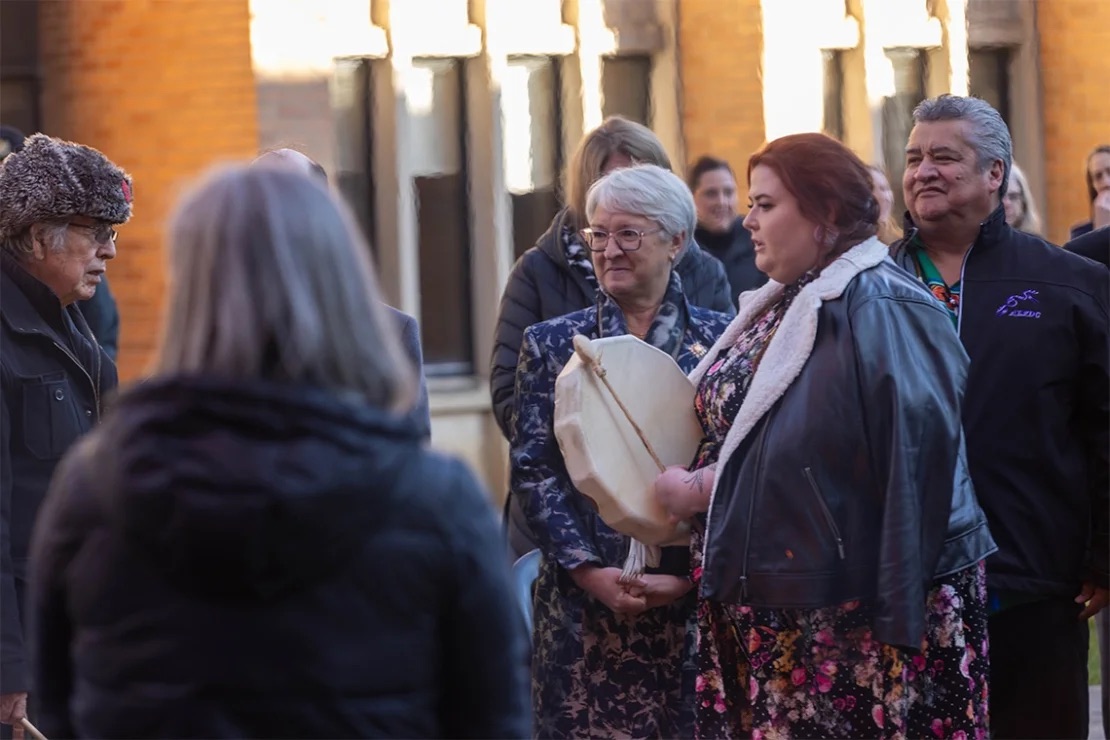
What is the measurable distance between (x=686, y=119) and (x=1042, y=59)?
133 inches

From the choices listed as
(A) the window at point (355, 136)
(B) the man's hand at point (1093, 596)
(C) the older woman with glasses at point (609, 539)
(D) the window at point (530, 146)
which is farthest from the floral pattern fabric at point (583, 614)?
(D) the window at point (530, 146)

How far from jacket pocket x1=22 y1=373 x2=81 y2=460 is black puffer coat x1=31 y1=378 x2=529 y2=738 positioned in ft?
6.48

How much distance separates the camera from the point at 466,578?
2.32m

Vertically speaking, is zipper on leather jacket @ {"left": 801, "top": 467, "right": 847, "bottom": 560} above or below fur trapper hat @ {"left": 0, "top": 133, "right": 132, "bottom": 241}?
below

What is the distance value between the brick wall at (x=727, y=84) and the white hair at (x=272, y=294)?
384 inches

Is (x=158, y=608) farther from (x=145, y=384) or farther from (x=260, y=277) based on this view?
(x=260, y=277)

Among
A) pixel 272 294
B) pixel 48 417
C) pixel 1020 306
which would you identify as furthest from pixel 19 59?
pixel 272 294

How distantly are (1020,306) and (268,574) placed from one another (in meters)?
2.92

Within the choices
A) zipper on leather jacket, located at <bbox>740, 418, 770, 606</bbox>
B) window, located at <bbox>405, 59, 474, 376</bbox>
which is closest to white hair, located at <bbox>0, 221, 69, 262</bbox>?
zipper on leather jacket, located at <bbox>740, 418, 770, 606</bbox>

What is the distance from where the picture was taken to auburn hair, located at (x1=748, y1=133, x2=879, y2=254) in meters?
4.09

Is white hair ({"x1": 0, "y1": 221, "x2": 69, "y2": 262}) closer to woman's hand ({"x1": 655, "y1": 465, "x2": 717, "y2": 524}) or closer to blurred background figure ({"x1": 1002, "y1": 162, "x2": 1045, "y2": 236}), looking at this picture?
woman's hand ({"x1": 655, "y1": 465, "x2": 717, "y2": 524})

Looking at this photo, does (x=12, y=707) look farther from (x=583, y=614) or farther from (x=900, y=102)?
(x=900, y=102)

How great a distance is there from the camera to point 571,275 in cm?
568

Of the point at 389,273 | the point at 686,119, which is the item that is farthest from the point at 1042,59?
the point at 389,273
